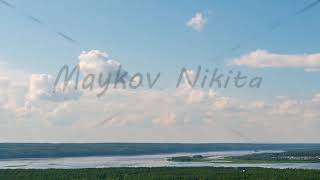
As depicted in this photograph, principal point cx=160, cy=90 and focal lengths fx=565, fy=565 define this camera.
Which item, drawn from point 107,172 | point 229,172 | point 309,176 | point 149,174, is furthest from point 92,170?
point 309,176

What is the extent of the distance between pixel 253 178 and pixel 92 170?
21164 mm

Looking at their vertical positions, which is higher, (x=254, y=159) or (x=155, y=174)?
(x=254, y=159)

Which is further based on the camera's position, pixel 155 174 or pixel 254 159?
pixel 254 159

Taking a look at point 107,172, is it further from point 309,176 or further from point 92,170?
point 309,176

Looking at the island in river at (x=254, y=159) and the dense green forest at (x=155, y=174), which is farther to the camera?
the island in river at (x=254, y=159)

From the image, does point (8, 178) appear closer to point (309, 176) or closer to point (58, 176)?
point (58, 176)

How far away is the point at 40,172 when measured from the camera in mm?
67000

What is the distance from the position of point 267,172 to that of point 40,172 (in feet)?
87.0

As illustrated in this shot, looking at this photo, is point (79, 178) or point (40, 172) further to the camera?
point (40, 172)

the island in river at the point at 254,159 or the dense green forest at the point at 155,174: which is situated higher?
the island in river at the point at 254,159

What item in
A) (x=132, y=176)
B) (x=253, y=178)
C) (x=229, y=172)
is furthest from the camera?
(x=229, y=172)

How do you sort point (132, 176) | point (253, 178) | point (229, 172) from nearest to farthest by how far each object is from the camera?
point (253, 178) < point (132, 176) < point (229, 172)

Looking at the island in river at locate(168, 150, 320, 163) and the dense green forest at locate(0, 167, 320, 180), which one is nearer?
the dense green forest at locate(0, 167, 320, 180)

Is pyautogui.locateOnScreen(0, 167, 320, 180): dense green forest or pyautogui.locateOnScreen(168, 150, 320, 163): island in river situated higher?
pyautogui.locateOnScreen(168, 150, 320, 163): island in river
